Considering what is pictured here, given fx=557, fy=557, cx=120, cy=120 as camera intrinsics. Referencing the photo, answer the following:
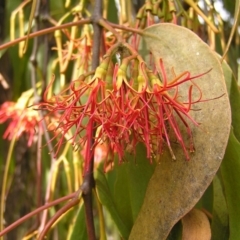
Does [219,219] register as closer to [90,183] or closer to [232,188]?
[232,188]

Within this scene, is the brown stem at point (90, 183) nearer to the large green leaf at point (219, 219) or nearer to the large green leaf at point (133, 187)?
the large green leaf at point (133, 187)

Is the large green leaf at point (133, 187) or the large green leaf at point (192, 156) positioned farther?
the large green leaf at point (133, 187)

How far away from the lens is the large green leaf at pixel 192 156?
55 centimetres

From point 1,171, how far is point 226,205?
1017mm

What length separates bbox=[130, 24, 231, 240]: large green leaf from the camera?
21.8 inches

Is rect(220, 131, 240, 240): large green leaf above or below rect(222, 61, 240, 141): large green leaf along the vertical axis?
below

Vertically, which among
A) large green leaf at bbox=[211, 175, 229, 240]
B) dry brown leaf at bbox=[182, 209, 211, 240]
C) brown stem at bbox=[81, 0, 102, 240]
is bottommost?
large green leaf at bbox=[211, 175, 229, 240]

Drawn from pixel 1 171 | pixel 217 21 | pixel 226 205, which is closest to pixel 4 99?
pixel 1 171

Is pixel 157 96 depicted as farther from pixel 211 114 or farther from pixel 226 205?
pixel 226 205

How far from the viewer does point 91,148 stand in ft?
1.95

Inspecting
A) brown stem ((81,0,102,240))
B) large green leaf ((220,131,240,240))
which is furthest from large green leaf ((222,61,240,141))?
brown stem ((81,0,102,240))

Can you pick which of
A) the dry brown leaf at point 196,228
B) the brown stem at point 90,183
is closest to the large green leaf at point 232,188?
the dry brown leaf at point 196,228

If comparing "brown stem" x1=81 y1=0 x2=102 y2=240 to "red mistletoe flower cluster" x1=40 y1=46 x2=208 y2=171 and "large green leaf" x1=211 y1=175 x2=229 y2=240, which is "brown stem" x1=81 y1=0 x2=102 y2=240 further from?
"large green leaf" x1=211 y1=175 x2=229 y2=240

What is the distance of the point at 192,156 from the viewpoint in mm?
573
